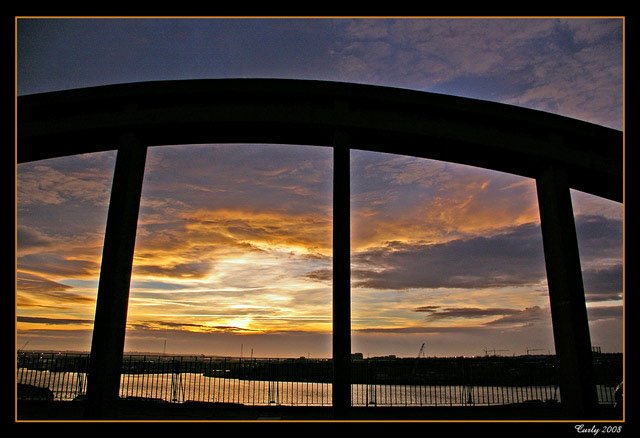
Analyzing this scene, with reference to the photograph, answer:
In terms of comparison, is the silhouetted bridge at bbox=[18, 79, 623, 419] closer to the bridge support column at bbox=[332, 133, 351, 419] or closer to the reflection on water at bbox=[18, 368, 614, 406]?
the bridge support column at bbox=[332, 133, 351, 419]

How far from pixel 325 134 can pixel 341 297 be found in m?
3.29

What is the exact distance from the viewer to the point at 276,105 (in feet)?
28.1

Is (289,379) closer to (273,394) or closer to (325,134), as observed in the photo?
(273,394)

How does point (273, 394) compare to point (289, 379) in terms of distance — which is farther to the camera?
point (273, 394)

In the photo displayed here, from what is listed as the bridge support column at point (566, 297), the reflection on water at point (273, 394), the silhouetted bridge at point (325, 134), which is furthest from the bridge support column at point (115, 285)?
the bridge support column at point (566, 297)

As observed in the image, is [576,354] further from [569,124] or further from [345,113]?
[345,113]

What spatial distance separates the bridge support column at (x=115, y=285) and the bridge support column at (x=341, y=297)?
3915 mm

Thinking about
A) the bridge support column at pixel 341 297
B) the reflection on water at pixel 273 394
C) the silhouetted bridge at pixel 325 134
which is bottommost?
the reflection on water at pixel 273 394

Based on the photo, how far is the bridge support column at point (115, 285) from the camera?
24.6 ft

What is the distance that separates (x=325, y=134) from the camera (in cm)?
866

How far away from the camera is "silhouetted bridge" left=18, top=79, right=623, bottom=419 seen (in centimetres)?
813

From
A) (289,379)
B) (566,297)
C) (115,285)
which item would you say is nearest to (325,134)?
(115,285)

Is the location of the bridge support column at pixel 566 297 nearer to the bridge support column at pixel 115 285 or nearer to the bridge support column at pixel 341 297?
the bridge support column at pixel 341 297
